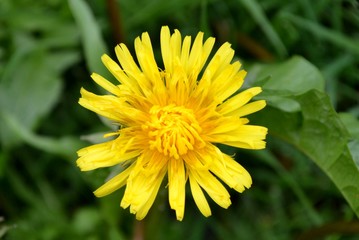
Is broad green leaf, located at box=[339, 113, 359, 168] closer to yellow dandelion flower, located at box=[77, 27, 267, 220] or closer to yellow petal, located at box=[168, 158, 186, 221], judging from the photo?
yellow dandelion flower, located at box=[77, 27, 267, 220]

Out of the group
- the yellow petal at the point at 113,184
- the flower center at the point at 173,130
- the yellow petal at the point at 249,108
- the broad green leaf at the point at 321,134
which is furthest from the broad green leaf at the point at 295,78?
the yellow petal at the point at 113,184

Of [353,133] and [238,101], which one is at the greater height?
[238,101]

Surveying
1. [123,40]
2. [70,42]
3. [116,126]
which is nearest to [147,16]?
[123,40]

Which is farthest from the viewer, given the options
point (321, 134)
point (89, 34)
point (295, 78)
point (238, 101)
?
point (89, 34)

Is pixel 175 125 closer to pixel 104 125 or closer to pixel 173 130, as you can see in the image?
pixel 173 130

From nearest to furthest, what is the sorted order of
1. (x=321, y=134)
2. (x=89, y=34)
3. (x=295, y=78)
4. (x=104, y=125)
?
(x=321, y=134)
(x=295, y=78)
(x=89, y=34)
(x=104, y=125)

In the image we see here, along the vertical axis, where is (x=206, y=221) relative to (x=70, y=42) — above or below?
below

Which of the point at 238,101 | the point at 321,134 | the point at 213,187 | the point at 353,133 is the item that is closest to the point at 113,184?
the point at 213,187

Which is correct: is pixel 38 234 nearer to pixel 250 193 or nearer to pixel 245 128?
pixel 250 193
